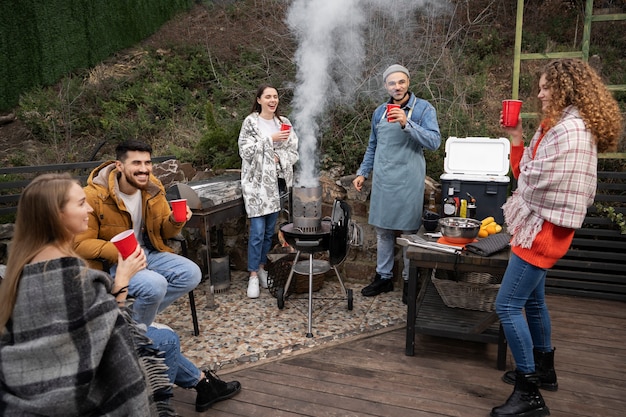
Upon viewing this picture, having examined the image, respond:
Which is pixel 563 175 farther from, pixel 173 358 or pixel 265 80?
pixel 265 80

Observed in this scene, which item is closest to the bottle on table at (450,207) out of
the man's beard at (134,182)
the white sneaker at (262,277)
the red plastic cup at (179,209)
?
the white sneaker at (262,277)

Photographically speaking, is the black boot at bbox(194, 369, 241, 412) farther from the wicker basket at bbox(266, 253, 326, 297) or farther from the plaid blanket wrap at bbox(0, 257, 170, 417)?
the wicker basket at bbox(266, 253, 326, 297)

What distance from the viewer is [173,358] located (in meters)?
2.41

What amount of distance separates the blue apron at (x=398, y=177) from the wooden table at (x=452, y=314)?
787 mm

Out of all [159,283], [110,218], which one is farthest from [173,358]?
[110,218]

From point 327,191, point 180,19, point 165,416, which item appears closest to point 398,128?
point 327,191

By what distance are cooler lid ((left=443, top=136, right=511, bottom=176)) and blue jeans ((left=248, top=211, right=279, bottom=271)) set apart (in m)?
1.66

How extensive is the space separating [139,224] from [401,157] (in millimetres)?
2082

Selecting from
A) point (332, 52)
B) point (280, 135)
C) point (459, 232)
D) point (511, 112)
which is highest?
point (332, 52)

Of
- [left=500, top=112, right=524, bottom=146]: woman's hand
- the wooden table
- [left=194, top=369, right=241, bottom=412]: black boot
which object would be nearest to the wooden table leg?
the wooden table

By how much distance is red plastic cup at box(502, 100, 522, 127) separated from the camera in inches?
101

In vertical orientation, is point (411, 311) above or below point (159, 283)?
below

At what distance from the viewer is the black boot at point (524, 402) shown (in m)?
2.56

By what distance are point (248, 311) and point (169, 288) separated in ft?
3.87
